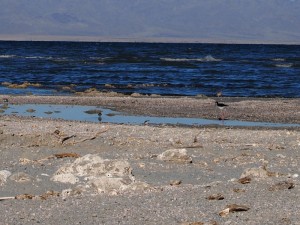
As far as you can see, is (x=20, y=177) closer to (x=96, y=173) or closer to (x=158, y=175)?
(x=96, y=173)

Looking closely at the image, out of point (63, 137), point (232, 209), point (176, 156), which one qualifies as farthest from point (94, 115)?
point (232, 209)

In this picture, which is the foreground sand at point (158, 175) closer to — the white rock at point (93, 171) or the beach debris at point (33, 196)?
the beach debris at point (33, 196)

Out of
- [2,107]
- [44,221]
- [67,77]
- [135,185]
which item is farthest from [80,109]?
[67,77]

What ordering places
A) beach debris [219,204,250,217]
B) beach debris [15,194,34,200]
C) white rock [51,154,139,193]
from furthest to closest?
1. white rock [51,154,139,193]
2. beach debris [15,194,34,200]
3. beach debris [219,204,250,217]

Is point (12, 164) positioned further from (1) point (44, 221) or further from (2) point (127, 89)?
(2) point (127, 89)

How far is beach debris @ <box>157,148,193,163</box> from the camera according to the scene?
515 inches

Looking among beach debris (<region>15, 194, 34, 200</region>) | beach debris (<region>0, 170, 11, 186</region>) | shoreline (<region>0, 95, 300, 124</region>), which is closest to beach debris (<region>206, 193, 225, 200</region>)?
beach debris (<region>15, 194, 34, 200</region>)

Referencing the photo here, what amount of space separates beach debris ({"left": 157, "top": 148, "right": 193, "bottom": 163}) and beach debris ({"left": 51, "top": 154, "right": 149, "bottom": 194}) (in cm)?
153

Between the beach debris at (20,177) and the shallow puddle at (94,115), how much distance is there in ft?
30.1

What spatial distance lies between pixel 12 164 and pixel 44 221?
14.2ft

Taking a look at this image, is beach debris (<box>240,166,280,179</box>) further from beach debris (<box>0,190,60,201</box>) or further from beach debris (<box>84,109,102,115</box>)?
beach debris (<box>84,109,102,115</box>)

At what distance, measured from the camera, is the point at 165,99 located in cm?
2812

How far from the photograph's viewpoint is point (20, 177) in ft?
37.9

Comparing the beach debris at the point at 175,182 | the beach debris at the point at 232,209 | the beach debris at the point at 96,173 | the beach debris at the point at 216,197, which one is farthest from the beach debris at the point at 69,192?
the beach debris at the point at 232,209
